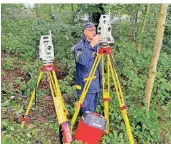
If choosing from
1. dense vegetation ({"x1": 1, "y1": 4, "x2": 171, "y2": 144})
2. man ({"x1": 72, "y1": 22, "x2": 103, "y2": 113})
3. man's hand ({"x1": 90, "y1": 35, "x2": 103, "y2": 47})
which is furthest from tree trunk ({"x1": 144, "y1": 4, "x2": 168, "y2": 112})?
man's hand ({"x1": 90, "y1": 35, "x2": 103, "y2": 47})

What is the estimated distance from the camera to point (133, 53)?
281 inches

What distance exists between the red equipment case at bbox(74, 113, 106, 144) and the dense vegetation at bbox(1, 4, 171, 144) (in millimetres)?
301

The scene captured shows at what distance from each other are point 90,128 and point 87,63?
0.90 meters

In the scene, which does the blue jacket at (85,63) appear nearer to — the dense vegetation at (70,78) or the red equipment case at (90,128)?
the red equipment case at (90,128)

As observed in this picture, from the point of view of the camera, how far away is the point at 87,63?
4602mm

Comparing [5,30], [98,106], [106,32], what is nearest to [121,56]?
[98,106]

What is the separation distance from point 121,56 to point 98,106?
1790mm

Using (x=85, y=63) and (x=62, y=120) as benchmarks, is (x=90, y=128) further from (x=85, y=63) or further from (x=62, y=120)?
(x=85, y=63)

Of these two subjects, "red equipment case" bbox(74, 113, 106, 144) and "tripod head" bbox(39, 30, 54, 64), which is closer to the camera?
"tripod head" bbox(39, 30, 54, 64)

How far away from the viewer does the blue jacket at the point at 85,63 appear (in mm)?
4547

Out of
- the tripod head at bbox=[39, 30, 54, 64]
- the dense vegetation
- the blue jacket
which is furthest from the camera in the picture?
the dense vegetation

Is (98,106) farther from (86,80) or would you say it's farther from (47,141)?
(47,141)

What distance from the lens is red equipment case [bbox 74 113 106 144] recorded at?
4598mm

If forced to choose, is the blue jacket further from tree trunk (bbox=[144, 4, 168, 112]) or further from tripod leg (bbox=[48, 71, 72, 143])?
tree trunk (bbox=[144, 4, 168, 112])
